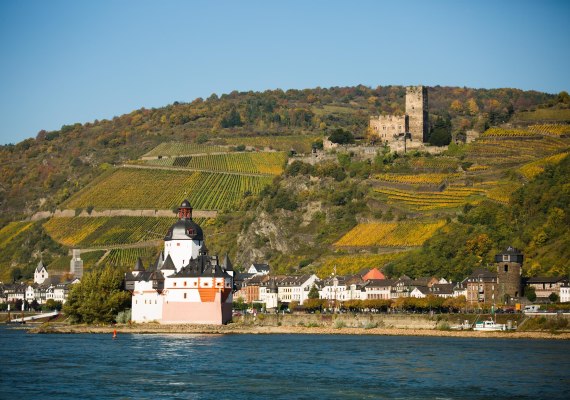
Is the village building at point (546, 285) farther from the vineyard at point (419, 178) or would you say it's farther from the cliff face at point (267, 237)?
the cliff face at point (267, 237)

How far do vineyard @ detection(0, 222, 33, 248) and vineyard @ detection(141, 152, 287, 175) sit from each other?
18.0m

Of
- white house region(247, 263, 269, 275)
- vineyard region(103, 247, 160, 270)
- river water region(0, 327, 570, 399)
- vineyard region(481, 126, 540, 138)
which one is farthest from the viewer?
vineyard region(103, 247, 160, 270)

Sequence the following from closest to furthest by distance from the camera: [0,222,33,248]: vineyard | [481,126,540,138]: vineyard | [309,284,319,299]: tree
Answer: [309,284,319,299]: tree
[481,126,540,138]: vineyard
[0,222,33,248]: vineyard

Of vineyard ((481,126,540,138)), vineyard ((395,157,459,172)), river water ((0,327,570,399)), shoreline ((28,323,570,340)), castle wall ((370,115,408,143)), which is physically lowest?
river water ((0,327,570,399))

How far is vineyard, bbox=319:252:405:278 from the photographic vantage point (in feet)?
323

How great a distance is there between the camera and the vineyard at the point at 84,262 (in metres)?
120

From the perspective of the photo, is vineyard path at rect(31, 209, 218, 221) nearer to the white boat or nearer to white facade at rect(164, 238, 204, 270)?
white facade at rect(164, 238, 204, 270)

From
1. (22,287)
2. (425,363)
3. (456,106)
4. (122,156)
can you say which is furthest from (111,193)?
(425,363)

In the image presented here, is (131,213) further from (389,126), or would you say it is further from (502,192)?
(502,192)

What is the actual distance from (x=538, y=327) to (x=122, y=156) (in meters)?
102

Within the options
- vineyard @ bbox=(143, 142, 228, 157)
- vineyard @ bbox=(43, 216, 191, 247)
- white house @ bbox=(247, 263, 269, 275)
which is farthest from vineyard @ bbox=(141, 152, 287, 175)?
white house @ bbox=(247, 263, 269, 275)

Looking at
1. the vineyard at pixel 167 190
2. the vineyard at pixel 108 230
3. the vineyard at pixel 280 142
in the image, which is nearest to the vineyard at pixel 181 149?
the vineyard at pixel 280 142

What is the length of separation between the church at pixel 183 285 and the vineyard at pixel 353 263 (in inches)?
690

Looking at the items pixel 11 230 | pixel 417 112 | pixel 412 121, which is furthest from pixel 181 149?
pixel 417 112
